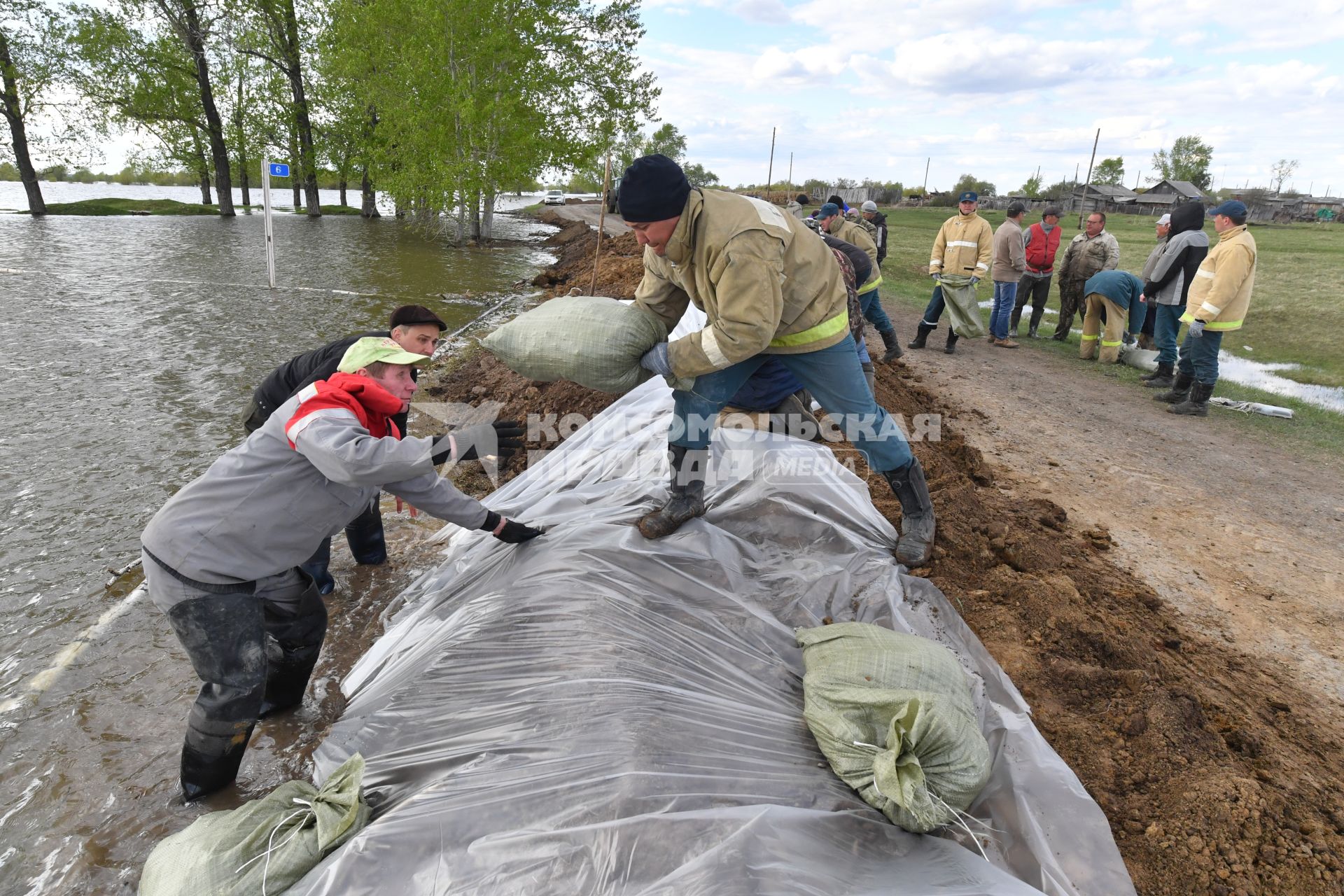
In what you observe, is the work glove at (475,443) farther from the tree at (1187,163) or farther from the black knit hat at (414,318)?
the tree at (1187,163)

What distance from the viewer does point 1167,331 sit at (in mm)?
6688

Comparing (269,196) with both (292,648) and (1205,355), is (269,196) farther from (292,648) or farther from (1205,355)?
(1205,355)

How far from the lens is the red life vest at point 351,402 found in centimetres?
198

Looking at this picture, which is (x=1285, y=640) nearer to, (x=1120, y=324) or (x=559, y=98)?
(x=1120, y=324)

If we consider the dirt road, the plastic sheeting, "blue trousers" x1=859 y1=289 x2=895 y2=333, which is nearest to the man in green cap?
the plastic sheeting

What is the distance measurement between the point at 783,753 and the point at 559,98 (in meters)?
21.1

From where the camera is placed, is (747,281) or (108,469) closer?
(747,281)

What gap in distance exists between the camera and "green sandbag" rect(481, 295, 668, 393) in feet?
8.70

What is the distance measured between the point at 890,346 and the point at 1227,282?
8.42 ft

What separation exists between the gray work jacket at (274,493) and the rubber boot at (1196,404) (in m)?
6.05

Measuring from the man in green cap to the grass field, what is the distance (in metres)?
6.23

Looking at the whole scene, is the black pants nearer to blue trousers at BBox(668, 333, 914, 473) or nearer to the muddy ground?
the muddy ground

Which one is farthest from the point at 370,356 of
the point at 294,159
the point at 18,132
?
the point at 294,159

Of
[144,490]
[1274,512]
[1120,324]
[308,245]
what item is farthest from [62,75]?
[1274,512]
